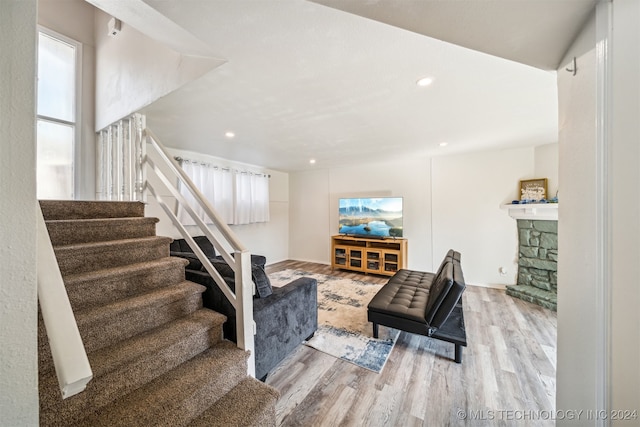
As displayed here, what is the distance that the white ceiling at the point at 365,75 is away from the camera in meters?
0.77

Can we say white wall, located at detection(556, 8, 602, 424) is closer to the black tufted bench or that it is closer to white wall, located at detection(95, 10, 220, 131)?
the black tufted bench

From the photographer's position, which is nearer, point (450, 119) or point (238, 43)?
point (238, 43)

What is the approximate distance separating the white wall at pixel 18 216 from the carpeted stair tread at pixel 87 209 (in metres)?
1.90

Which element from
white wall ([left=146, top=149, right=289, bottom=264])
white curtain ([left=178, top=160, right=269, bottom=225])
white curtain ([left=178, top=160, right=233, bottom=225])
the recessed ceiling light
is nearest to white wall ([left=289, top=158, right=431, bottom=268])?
white wall ([left=146, top=149, right=289, bottom=264])

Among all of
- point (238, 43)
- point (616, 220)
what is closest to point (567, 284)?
point (616, 220)

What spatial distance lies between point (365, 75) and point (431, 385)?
2.40 m

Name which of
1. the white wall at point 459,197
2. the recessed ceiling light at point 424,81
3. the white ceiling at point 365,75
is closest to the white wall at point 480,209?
the white wall at point 459,197

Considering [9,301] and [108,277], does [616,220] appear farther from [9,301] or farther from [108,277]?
[108,277]

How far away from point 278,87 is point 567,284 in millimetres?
2010

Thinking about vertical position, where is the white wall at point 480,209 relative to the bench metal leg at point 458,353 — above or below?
above

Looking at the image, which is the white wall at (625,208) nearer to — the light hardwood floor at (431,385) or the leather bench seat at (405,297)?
the light hardwood floor at (431,385)

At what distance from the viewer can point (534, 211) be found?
3.40 m

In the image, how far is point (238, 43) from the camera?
1.37 meters

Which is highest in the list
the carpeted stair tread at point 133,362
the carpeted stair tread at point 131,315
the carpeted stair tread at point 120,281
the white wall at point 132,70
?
the white wall at point 132,70
